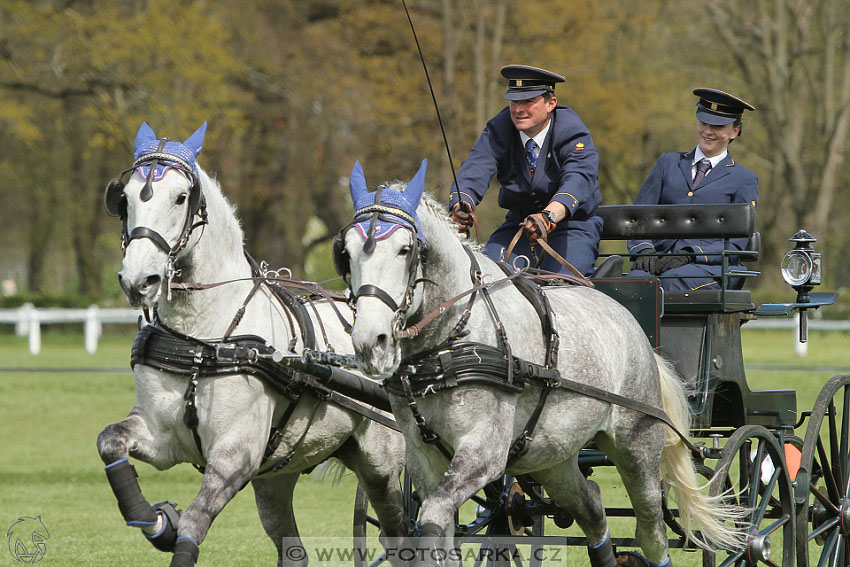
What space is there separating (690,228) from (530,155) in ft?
3.07

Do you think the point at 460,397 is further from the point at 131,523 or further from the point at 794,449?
the point at 794,449

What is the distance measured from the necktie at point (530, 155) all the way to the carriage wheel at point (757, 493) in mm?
1637

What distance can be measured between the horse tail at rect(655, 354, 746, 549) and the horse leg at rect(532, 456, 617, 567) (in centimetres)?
41

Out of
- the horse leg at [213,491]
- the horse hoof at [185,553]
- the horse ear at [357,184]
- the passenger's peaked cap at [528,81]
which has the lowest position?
the horse hoof at [185,553]

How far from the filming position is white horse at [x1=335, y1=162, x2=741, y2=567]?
12.6 feet

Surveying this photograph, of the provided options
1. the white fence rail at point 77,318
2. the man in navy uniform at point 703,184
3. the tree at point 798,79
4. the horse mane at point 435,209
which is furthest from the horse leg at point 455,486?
the tree at point 798,79

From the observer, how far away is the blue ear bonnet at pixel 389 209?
151 inches

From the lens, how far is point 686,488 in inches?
210

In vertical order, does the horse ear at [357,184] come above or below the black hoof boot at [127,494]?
above

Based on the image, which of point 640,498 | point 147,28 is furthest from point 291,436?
point 147,28

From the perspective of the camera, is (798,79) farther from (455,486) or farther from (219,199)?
(455,486)

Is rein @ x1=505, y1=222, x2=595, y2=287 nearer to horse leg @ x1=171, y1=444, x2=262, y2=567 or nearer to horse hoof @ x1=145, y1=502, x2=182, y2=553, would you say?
horse leg @ x1=171, y1=444, x2=262, y2=567

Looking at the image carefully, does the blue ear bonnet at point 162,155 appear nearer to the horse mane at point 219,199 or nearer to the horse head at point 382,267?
the horse mane at point 219,199

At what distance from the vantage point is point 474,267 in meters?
4.37
